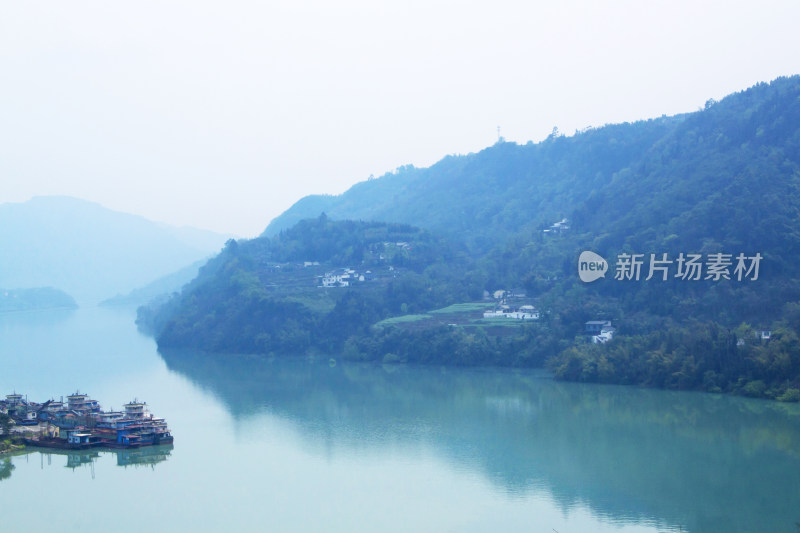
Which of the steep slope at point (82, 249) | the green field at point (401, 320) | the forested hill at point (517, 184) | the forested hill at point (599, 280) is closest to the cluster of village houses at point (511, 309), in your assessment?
the forested hill at point (599, 280)

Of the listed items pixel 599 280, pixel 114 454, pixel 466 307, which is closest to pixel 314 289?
pixel 466 307

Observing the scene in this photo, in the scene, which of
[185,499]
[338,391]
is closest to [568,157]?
[338,391]

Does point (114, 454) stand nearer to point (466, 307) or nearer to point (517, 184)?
point (466, 307)

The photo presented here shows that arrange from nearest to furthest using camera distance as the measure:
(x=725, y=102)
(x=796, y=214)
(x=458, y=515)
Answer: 1. (x=458, y=515)
2. (x=796, y=214)
3. (x=725, y=102)

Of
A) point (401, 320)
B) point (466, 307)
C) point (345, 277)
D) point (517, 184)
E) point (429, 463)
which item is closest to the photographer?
point (429, 463)

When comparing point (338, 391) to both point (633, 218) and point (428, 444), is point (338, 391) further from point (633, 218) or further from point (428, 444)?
point (633, 218)

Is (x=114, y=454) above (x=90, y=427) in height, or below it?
below

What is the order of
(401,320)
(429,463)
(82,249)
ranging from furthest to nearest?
(82,249), (401,320), (429,463)

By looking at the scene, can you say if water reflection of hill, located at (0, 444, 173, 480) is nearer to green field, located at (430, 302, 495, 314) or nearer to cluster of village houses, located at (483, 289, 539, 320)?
cluster of village houses, located at (483, 289, 539, 320)
